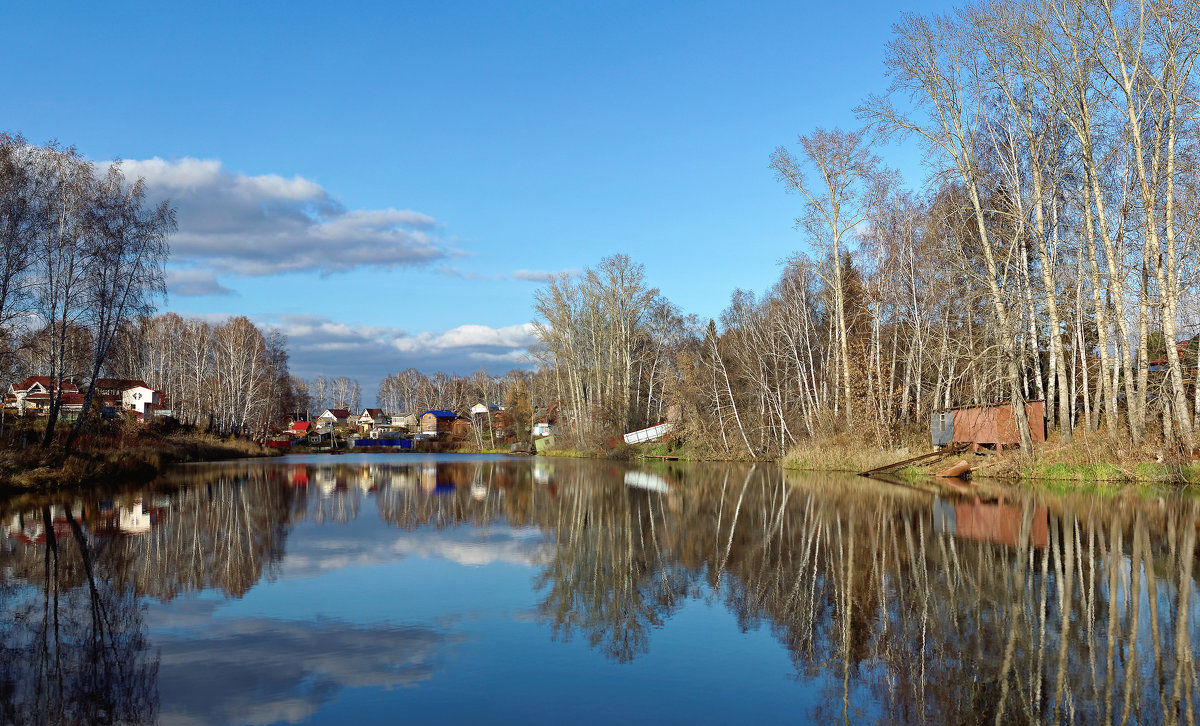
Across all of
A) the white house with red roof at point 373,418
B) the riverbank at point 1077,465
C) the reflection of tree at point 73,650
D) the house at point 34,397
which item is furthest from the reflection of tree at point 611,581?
the white house with red roof at point 373,418

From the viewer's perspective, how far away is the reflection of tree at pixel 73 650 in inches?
208

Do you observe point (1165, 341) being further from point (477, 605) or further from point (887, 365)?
point (477, 605)

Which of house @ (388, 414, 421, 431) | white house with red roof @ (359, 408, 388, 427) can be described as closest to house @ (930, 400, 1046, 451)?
house @ (388, 414, 421, 431)

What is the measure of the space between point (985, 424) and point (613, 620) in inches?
907

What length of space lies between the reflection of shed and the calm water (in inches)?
424

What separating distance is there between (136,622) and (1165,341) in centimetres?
2344

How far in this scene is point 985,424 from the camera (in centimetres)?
2712

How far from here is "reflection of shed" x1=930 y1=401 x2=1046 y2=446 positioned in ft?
86.3

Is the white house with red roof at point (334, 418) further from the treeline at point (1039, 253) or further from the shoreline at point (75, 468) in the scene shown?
the treeline at point (1039, 253)

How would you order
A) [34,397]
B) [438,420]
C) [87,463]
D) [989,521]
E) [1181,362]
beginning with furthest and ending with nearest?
[438,420]
[34,397]
[87,463]
[1181,362]
[989,521]

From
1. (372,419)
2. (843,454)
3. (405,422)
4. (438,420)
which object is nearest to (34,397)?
(843,454)

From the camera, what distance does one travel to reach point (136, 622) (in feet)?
25.9

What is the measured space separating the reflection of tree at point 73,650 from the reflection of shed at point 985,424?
25.4 m

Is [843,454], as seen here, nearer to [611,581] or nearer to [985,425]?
[985,425]
